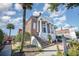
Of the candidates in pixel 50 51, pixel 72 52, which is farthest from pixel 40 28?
pixel 72 52

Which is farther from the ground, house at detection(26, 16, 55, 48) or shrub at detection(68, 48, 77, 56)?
house at detection(26, 16, 55, 48)

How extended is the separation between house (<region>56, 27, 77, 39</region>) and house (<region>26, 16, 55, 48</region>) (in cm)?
6

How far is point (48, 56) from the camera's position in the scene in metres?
1.97

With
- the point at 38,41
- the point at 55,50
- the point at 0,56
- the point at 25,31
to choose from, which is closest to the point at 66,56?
the point at 55,50

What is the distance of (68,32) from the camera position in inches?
79.7

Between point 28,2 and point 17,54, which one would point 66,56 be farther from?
point 28,2

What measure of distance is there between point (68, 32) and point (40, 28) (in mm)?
256

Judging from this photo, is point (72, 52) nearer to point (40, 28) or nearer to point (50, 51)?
point (50, 51)

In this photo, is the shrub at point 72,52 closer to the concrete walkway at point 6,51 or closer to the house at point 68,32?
the house at point 68,32

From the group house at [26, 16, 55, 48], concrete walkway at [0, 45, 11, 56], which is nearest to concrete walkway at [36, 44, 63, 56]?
house at [26, 16, 55, 48]

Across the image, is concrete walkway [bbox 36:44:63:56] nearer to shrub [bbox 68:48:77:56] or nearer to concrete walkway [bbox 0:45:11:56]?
shrub [bbox 68:48:77:56]

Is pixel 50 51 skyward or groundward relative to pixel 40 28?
groundward

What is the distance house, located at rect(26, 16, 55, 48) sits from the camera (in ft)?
6.63

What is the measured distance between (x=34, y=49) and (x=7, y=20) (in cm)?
36
